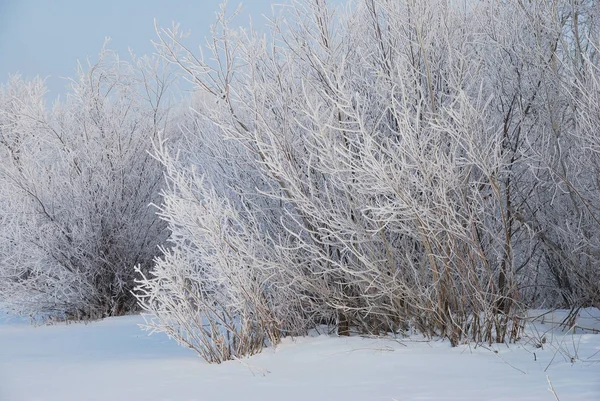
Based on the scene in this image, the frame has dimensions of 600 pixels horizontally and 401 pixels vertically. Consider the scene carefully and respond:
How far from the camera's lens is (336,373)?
187 inches

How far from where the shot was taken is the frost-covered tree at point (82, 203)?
33.1ft

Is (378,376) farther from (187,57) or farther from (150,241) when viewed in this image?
(150,241)

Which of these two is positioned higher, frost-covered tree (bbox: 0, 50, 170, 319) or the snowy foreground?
frost-covered tree (bbox: 0, 50, 170, 319)

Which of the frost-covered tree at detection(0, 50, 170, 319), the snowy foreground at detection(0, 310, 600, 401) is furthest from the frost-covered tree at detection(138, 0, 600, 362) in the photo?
the frost-covered tree at detection(0, 50, 170, 319)

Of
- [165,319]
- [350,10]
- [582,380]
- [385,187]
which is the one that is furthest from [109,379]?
[350,10]

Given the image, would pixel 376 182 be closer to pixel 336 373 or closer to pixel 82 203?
pixel 336 373

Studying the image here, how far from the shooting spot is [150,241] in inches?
432

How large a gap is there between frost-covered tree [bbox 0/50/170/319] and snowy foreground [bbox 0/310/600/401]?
3664mm

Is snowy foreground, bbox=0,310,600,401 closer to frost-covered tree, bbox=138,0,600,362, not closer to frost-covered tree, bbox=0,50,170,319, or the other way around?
frost-covered tree, bbox=138,0,600,362

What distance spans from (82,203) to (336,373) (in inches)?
257

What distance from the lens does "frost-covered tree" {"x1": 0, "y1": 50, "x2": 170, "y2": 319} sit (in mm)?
10078

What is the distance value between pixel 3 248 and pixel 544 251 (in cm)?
786

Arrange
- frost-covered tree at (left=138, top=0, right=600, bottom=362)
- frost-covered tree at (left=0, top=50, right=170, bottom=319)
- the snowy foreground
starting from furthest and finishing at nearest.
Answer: frost-covered tree at (left=0, top=50, right=170, bottom=319)
frost-covered tree at (left=138, top=0, right=600, bottom=362)
the snowy foreground

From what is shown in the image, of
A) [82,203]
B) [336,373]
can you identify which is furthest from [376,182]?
[82,203]
